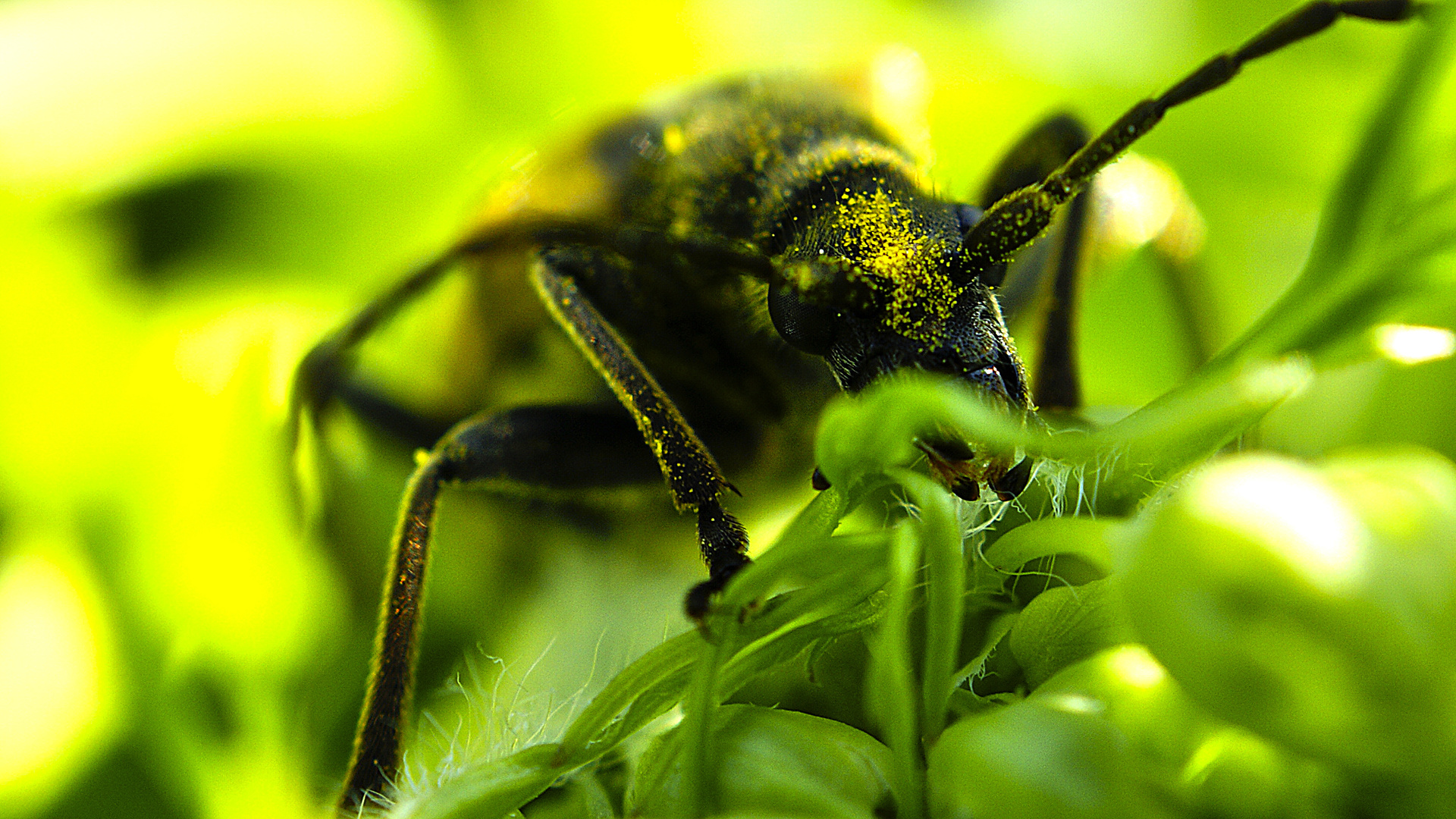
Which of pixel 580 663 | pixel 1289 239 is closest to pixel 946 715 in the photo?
pixel 580 663

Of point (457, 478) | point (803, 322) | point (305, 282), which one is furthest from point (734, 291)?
point (305, 282)

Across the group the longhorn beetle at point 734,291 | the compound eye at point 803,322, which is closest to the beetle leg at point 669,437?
the longhorn beetle at point 734,291

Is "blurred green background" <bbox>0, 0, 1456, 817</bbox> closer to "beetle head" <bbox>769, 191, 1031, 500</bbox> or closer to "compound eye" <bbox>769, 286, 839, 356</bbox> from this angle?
"beetle head" <bbox>769, 191, 1031, 500</bbox>

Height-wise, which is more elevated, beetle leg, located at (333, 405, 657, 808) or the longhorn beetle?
the longhorn beetle

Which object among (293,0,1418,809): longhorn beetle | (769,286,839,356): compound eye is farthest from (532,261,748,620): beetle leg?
(769,286,839,356): compound eye

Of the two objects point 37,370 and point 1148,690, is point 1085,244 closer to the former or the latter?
point 1148,690

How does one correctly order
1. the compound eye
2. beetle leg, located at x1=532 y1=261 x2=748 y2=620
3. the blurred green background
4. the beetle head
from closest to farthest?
beetle leg, located at x1=532 y1=261 x2=748 y2=620 < the beetle head < the compound eye < the blurred green background

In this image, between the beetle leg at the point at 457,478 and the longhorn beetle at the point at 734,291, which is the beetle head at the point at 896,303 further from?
the beetle leg at the point at 457,478
